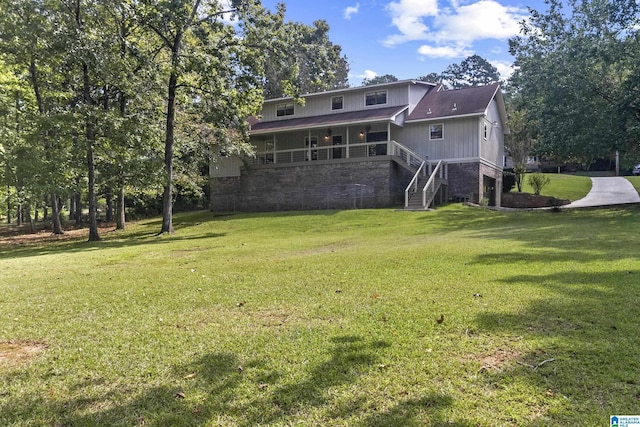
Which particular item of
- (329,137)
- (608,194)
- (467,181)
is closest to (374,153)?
(329,137)

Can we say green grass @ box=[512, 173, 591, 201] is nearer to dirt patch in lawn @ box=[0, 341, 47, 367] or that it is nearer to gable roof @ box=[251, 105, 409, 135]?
gable roof @ box=[251, 105, 409, 135]

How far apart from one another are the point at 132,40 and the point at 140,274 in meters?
14.0

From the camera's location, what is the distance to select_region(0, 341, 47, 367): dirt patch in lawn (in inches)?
146

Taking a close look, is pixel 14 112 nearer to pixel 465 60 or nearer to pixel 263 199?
pixel 263 199

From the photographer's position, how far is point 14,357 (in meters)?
3.80

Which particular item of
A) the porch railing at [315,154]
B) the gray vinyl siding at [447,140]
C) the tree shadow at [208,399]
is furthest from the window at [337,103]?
the tree shadow at [208,399]

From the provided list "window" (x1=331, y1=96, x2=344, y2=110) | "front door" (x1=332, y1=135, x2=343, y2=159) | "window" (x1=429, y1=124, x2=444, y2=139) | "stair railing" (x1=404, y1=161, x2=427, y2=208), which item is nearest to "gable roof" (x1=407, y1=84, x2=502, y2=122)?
"window" (x1=429, y1=124, x2=444, y2=139)

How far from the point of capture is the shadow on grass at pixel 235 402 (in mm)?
2684

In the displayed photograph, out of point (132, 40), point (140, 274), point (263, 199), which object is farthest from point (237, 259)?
point (263, 199)

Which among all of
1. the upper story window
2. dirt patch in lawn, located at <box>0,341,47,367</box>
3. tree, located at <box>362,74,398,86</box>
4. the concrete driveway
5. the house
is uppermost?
tree, located at <box>362,74,398,86</box>

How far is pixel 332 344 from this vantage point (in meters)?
3.84

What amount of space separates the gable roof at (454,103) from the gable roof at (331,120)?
1275 mm

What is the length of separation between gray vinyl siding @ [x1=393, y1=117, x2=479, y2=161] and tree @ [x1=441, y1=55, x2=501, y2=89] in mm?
58779

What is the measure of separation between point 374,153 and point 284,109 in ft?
25.8
